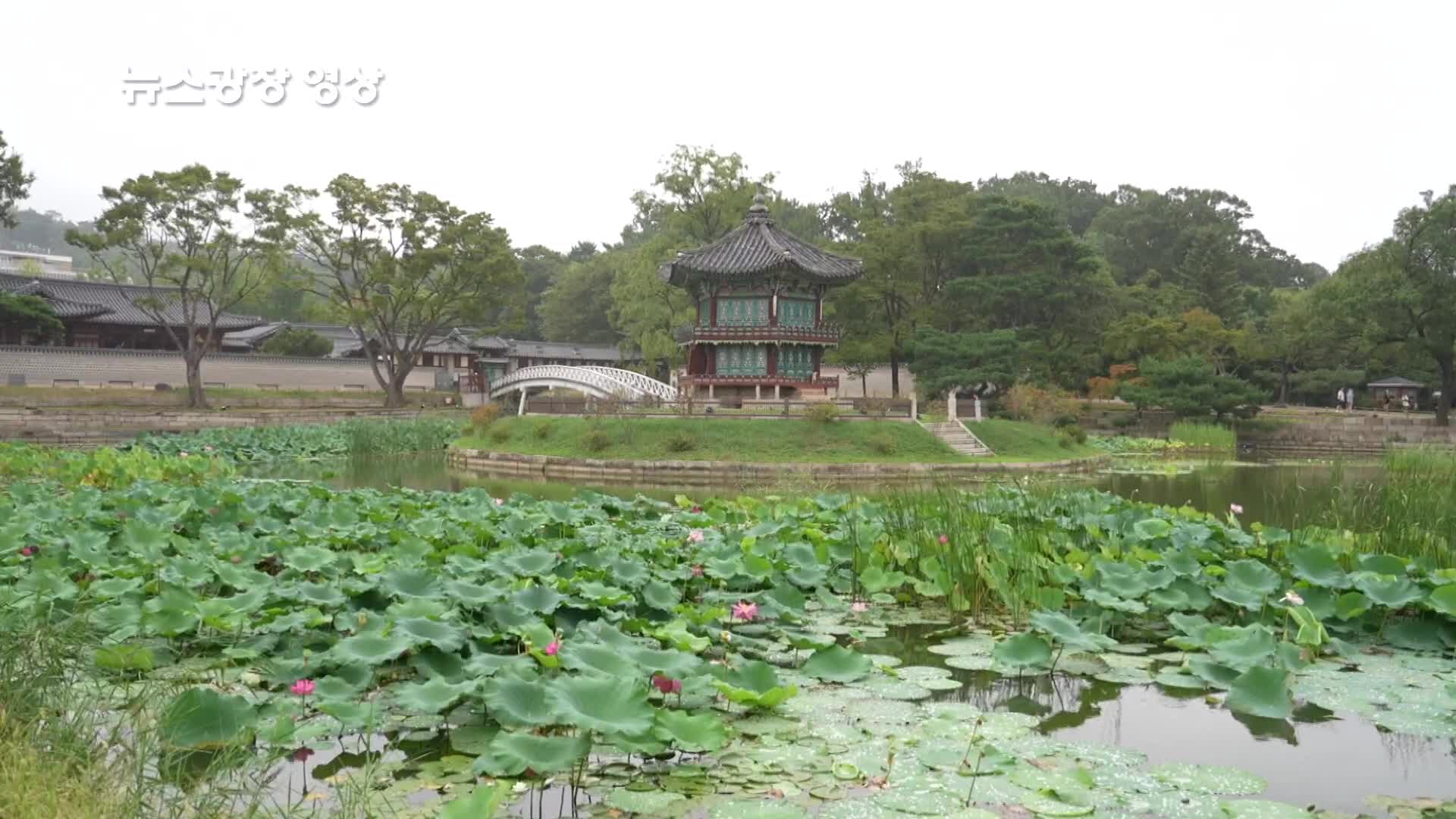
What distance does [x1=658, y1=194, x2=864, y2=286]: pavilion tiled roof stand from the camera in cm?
2945

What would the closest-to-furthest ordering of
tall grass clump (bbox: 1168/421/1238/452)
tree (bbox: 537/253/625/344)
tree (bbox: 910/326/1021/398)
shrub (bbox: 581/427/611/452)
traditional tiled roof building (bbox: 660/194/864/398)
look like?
1. shrub (bbox: 581/427/611/452)
2. tall grass clump (bbox: 1168/421/1238/452)
3. traditional tiled roof building (bbox: 660/194/864/398)
4. tree (bbox: 910/326/1021/398)
5. tree (bbox: 537/253/625/344)

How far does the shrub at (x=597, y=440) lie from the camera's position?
2270cm

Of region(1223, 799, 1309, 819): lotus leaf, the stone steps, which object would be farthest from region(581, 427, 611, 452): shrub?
region(1223, 799, 1309, 819): lotus leaf

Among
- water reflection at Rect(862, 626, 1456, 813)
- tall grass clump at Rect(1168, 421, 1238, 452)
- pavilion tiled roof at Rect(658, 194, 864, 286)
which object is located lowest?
tall grass clump at Rect(1168, 421, 1238, 452)

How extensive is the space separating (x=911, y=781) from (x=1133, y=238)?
59.0 metres

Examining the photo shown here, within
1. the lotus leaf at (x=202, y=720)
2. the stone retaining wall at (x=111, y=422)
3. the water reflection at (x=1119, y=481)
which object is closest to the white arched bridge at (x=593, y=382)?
the water reflection at (x=1119, y=481)

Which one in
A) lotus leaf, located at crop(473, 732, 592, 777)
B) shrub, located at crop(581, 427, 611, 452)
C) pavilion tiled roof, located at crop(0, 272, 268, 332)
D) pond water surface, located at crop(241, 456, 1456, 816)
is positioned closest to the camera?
lotus leaf, located at crop(473, 732, 592, 777)

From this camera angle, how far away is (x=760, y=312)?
30359mm

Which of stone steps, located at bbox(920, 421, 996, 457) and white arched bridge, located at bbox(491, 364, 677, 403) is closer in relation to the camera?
stone steps, located at bbox(920, 421, 996, 457)

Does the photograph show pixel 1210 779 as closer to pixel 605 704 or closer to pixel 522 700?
pixel 605 704

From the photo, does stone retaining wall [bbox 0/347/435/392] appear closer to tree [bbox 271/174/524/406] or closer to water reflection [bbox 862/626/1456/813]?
tree [bbox 271/174/524/406]

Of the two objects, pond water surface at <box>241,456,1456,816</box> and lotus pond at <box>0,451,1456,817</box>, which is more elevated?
lotus pond at <box>0,451,1456,817</box>

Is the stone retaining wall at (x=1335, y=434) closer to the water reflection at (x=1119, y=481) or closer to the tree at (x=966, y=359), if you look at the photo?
the water reflection at (x=1119, y=481)

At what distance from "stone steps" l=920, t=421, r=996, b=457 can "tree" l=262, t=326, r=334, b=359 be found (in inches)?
1214
